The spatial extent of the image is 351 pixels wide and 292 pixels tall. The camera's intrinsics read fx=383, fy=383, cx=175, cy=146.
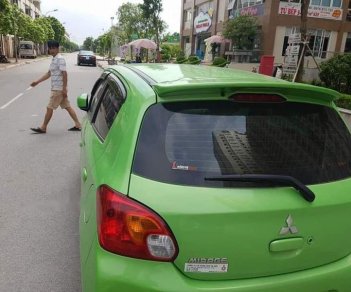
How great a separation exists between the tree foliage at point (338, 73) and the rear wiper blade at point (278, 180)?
11.4 metres

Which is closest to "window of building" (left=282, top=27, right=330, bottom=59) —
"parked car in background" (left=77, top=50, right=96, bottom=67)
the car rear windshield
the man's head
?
"parked car in background" (left=77, top=50, right=96, bottom=67)

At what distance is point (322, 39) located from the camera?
3234cm

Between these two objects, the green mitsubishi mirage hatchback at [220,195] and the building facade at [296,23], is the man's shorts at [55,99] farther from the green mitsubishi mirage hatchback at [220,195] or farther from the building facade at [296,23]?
the building facade at [296,23]

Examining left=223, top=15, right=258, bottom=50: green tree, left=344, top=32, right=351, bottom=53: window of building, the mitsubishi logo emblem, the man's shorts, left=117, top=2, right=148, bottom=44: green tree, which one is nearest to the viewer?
the mitsubishi logo emblem

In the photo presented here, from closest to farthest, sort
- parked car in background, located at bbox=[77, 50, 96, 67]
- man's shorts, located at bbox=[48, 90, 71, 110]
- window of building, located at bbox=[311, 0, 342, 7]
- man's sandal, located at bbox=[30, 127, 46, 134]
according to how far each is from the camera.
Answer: man's shorts, located at bbox=[48, 90, 71, 110], man's sandal, located at bbox=[30, 127, 46, 134], window of building, located at bbox=[311, 0, 342, 7], parked car in background, located at bbox=[77, 50, 96, 67]

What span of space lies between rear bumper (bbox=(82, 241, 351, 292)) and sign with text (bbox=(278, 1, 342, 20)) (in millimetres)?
31007

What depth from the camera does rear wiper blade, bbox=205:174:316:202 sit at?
186 centimetres

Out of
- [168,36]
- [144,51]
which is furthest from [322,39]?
[168,36]

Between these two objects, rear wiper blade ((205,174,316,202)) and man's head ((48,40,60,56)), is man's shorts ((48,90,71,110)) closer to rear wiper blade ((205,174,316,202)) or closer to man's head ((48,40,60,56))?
man's head ((48,40,60,56))

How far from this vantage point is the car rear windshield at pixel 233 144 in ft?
6.15

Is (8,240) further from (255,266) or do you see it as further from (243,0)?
(243,0)

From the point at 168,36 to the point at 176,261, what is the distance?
230 ft

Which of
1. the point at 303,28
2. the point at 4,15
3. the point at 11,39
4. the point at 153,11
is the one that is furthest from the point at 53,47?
the point at 11,39

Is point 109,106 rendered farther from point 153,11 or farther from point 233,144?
point 153,11
